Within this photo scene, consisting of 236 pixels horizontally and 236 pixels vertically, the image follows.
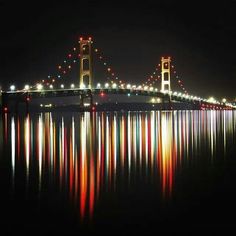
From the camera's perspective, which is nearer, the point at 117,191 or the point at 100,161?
the point at 117,191

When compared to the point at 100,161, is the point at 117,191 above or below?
below

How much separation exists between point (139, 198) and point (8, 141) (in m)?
12.5

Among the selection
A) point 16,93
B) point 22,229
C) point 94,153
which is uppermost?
point 16,93

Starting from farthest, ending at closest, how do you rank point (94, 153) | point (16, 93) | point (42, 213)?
1. point (16, 93)
2. point (94, 153)
3. point (42, 213)

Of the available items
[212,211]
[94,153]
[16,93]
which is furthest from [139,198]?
[16,93]

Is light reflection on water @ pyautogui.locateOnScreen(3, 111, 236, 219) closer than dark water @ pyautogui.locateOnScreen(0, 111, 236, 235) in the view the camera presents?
No

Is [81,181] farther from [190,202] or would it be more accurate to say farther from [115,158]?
[115,158]

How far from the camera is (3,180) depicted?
400 inches

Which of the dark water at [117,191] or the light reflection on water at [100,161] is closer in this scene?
the dark water at [117,191]

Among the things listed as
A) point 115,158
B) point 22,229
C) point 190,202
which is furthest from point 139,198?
point 115,158

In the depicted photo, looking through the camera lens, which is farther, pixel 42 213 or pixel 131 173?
pixel 131 173

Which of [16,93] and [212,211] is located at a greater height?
[16,93]

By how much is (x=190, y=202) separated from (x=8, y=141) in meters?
13.1

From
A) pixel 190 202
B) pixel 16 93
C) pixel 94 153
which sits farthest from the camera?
pixel 16 93
